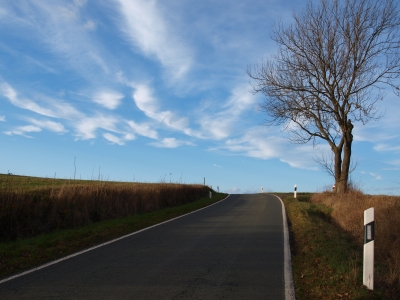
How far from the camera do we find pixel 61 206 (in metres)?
14.5

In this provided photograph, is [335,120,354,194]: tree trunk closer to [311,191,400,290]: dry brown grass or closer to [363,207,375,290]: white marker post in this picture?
[311,191,400,290]: dry brown grass

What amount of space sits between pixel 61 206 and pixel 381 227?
11.5m

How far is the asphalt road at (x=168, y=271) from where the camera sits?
5945 mm

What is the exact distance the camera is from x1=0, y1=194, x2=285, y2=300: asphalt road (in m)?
5.95

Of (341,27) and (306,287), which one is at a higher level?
(341,27)

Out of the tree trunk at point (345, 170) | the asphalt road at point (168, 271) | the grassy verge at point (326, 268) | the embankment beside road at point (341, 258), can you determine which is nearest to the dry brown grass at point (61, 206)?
the asphalt road at point (168, 271)

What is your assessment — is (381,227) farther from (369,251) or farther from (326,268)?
(369,251)

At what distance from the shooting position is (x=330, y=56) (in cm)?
2252

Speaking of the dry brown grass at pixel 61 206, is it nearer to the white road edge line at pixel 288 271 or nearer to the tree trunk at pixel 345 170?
the white road edge line at pixel 288 271

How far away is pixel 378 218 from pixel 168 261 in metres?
9.22

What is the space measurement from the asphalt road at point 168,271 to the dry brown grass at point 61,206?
3.99 meters

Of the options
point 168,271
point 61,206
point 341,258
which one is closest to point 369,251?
point 341,258

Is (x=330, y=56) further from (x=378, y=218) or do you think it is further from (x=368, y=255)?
(x=368, y=255)

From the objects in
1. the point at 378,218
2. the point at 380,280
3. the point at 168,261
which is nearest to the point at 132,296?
the point at 168,261
